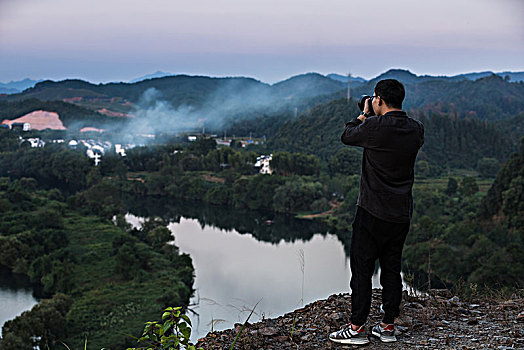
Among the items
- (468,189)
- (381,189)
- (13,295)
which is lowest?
(13,295)

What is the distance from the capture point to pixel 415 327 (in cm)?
196

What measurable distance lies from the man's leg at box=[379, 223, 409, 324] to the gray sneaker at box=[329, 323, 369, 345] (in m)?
0.11

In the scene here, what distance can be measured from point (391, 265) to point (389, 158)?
1.36 feet

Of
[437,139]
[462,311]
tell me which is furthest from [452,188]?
[462,311]

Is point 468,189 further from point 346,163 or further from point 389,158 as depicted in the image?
point 389,158

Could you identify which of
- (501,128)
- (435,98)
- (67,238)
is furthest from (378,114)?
(435,98)

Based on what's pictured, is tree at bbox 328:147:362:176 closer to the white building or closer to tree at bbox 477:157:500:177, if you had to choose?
the white building

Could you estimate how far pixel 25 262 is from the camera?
1295 cm

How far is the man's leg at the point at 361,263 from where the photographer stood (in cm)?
173

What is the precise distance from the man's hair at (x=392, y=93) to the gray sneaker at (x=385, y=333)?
0.84m

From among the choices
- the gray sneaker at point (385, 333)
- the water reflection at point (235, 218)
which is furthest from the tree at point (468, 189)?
the gray sneaker at point (385, 333)

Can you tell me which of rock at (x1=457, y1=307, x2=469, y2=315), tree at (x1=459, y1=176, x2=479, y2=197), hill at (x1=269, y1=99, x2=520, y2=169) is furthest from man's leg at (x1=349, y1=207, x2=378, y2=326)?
hill at (x1=269, y1=99, x2=520, y2=169)

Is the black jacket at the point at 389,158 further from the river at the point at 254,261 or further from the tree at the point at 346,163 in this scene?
the tree at the point at 346,163

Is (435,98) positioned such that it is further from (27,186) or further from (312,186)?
(27,186)
